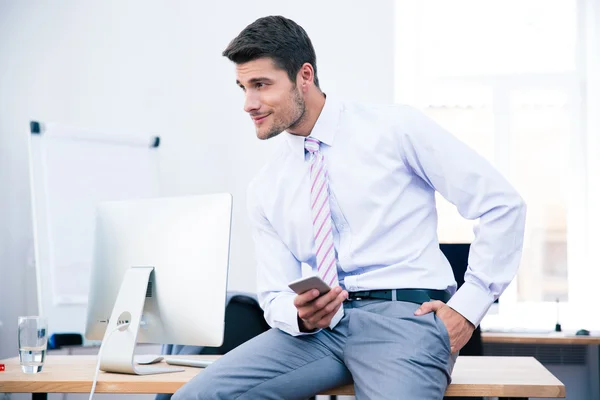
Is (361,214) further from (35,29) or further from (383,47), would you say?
(35,29)

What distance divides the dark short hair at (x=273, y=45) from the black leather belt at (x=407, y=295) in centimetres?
56

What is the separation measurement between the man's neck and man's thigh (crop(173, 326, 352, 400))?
507mm

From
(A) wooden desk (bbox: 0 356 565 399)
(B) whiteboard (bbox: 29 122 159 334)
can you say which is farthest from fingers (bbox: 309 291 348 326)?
A: (B) whiteboard (bbox: 29 122 159 334)

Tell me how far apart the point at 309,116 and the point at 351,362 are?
622 mm

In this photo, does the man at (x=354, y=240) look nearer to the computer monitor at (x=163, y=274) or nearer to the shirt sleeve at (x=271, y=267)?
the shirt sleeve at (x=271, y=267)

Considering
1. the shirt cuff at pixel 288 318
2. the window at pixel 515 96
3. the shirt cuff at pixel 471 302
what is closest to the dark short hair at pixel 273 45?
the shirt cuff at pixel 288 318

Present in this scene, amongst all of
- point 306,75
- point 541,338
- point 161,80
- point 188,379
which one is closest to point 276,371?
point 188,379

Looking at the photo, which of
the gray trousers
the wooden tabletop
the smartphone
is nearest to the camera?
the smartphone

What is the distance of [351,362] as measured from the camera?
5.33 feet

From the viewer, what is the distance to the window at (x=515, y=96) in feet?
13.9

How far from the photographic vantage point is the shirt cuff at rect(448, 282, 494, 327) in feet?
5.30

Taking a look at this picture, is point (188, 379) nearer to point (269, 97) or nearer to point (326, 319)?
point (326, 319)

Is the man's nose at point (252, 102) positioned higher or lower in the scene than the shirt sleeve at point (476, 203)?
higher

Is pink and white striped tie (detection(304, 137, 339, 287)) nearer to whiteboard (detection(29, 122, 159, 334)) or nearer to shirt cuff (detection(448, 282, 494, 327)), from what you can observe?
shirt cuff (detection(448, 282, 494, 327))
